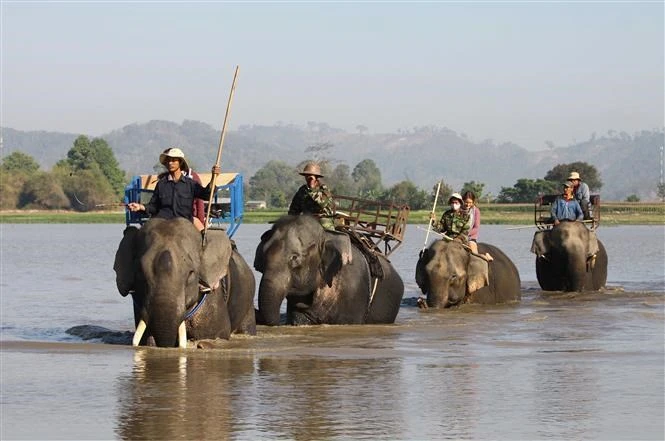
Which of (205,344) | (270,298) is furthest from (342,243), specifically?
(205,344)

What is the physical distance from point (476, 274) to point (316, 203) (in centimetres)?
552

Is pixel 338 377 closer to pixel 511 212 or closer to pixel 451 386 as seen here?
pixel 451 386

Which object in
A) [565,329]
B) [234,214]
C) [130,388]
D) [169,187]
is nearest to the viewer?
[130,388]

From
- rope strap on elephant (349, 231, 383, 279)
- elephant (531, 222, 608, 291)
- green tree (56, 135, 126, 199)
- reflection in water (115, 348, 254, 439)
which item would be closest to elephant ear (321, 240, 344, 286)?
rope strap on elephant (349, 231, 383, 279)

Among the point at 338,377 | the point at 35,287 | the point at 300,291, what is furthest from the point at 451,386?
the point at 35,287

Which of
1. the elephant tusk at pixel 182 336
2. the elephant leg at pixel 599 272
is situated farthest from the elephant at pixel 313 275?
the elephant leg at pixel 599 272

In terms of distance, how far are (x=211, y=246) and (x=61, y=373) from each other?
6.72ft

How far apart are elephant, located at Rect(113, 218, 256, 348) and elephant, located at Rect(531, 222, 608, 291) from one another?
41.9 feet

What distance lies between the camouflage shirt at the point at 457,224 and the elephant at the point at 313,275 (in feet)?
10.9

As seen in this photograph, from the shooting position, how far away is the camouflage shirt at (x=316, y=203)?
19.4 metres

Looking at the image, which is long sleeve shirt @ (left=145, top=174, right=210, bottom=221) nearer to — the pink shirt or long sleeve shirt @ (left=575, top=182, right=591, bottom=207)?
the pink shirt

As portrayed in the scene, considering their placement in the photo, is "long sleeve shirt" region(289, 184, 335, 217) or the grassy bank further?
the grassy bank

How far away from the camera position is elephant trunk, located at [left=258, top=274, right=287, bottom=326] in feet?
60.8

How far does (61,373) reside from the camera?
15.0 metres
